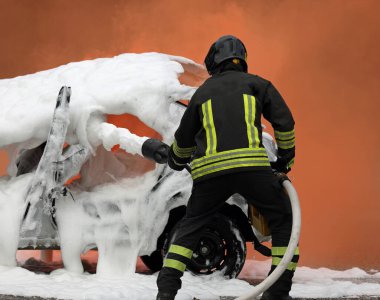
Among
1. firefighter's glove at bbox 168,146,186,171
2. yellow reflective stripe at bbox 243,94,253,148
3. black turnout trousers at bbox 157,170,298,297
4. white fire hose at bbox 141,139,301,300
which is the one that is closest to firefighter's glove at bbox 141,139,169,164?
firefighter's glove at bbox 168,146,186,171

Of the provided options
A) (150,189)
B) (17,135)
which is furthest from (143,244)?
(17,135)

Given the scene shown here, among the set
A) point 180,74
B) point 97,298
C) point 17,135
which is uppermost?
point 180,74

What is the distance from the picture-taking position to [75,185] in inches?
262

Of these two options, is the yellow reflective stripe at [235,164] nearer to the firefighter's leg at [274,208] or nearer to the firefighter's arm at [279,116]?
the firefighter's leg at [274,208]

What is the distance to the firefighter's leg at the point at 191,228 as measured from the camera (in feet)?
14.1

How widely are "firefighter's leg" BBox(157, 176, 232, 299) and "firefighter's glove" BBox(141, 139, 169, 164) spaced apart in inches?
28.8

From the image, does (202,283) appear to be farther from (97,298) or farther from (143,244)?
(97,298)

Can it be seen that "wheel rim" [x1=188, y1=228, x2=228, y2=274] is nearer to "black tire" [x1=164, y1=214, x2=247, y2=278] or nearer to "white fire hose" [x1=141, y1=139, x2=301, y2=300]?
"black tire" [x1=164, y1=214, x2=247, y2=278]

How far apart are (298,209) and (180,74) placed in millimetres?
2752

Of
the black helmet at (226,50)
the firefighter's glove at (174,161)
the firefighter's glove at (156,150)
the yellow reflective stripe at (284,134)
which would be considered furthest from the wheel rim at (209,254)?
the black helmet at (226,50)

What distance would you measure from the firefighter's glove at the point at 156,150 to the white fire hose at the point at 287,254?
1.04m

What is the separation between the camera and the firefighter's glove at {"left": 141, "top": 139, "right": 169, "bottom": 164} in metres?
5.12

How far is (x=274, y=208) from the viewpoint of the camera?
4367 millimetres

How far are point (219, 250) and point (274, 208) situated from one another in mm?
1842
